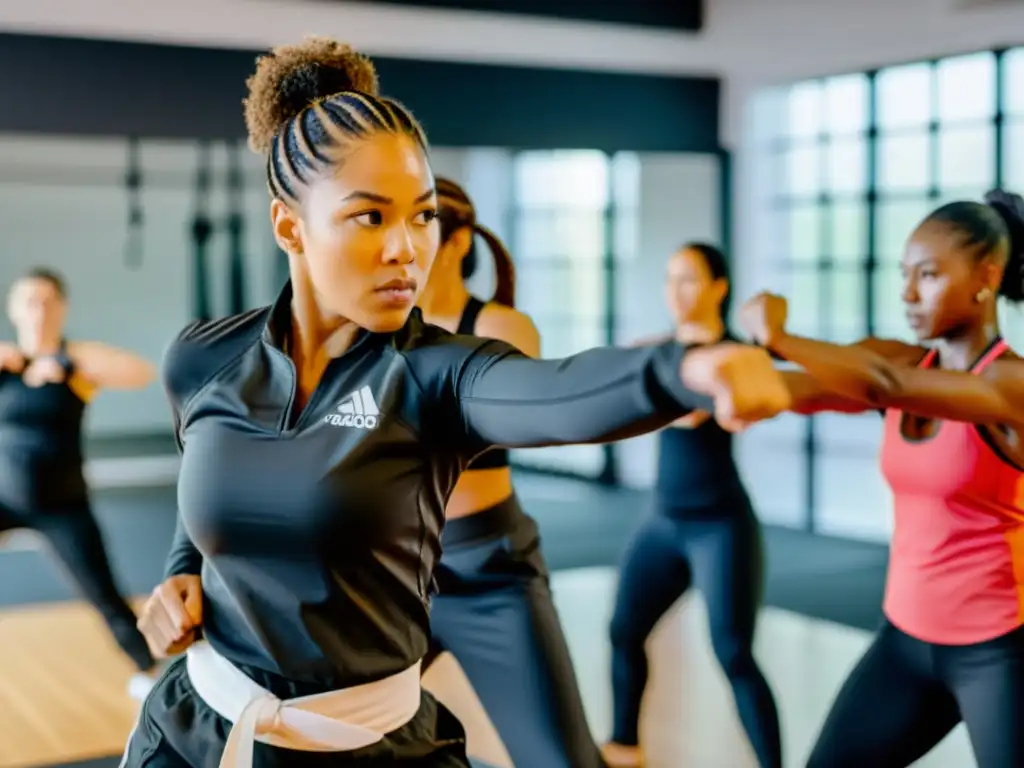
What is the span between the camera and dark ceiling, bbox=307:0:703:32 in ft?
22.1

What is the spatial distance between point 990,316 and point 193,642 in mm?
1468

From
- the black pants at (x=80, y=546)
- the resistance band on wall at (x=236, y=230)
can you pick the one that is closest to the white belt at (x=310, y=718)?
the black pants at (x=80, y=546)

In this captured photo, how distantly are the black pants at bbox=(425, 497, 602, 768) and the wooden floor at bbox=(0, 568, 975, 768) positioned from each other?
1192 mm

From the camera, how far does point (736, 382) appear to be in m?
0.91

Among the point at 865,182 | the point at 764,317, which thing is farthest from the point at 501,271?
the point at 865,182

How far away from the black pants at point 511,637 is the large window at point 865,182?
4.51m

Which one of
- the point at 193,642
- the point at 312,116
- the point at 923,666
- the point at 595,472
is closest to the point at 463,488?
the point at 923,666

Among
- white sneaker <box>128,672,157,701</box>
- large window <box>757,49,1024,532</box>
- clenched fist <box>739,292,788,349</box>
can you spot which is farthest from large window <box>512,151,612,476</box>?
clenched fist <box>739,292,788,349</box>

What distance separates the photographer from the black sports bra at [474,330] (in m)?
2.55

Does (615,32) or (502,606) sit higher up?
(615,32)

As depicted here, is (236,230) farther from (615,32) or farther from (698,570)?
(698,570)

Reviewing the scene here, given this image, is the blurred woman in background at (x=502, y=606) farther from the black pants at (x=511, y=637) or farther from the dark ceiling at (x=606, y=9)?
the dark ceiling at (x=606, y=9)

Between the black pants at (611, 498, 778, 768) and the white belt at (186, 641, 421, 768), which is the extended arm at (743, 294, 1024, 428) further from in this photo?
the black pants at (611, 498, 778, 768)

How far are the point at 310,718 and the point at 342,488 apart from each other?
0.85ft
